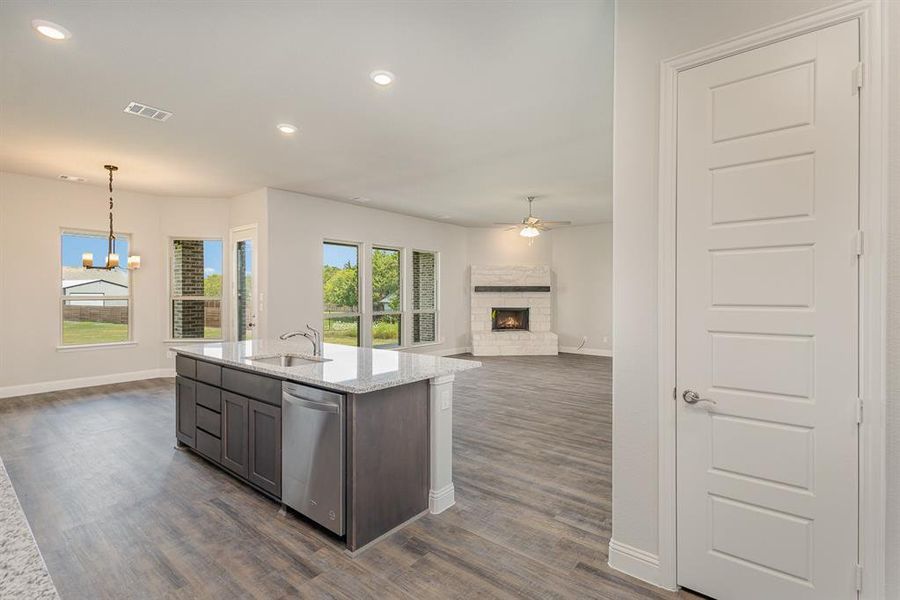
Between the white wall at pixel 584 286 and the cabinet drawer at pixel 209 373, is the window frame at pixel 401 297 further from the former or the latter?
the cabinet drawer at pixel 209 373

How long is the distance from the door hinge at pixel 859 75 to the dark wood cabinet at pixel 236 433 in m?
3.53

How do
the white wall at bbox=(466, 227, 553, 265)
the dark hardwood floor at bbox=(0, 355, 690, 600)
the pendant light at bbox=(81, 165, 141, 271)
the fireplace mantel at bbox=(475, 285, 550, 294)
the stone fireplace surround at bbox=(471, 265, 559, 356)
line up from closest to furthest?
the dark hardwood floor at bbox=(0, 355, 690, 600)
the pendant light at bbox=(81, 165, 141, 271)
the stone fireplace surround at bbox=(471, 265, 559, 356)
the fireplace mantel at bbox=(475, 285, 550, 294)
the white wall at bbox=(466, 227, 553, 265)

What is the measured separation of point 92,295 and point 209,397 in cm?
463

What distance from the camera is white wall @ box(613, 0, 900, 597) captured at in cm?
213

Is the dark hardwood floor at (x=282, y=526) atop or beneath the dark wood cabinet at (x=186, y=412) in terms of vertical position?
beneath

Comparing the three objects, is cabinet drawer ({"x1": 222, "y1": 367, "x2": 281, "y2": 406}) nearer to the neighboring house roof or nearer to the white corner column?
the white corner column

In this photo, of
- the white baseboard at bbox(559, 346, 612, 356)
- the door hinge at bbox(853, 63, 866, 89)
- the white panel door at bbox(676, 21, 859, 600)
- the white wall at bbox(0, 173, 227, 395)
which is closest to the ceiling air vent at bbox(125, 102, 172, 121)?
the white wall at bbox(0, 173, 227, 395)

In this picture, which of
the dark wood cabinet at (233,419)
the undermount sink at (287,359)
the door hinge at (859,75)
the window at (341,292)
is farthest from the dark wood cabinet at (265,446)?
the window at (341,292)

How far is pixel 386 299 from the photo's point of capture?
8547 millimetres

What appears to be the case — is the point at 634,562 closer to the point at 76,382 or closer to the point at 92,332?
the point at 76,382

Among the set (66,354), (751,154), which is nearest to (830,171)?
(751,154)

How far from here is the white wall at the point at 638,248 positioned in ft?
6.99

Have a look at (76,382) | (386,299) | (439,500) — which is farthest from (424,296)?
(439,500)

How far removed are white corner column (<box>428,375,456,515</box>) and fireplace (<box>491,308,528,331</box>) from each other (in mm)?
7375
